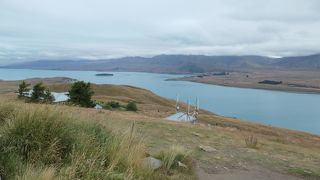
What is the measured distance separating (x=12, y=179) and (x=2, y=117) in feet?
8.57

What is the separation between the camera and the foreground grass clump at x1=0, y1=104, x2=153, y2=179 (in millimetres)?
5301

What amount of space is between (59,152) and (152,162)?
74.0 inches

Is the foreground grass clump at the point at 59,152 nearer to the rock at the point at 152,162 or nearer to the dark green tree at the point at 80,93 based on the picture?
the rock at the point at 152,162

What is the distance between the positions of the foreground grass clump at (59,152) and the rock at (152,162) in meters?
0.22

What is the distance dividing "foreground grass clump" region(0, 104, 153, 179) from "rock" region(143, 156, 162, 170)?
22 cm

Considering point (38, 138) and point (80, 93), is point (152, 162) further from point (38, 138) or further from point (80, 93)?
point (80, 93)

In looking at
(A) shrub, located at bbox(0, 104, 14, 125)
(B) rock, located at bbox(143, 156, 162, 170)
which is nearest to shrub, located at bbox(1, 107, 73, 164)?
(A) shrub, located at bbox(0, 104, 14, 125)

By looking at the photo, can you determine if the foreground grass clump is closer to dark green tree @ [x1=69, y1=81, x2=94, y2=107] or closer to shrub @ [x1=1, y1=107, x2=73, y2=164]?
shrub @ [x1=1, y1=107, x2=73, y2=164]

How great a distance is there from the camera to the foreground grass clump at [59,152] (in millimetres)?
5301

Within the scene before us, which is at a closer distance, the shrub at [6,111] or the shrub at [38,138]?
the shrub at [38,138]

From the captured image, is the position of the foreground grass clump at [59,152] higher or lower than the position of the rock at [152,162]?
higher

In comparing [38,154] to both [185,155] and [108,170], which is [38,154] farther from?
[185,155]

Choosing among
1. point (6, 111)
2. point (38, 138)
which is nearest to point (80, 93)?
point (6, 111)

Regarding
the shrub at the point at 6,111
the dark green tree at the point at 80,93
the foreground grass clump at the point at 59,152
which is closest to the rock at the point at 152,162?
the foreground grass clump at the point at 59,152
